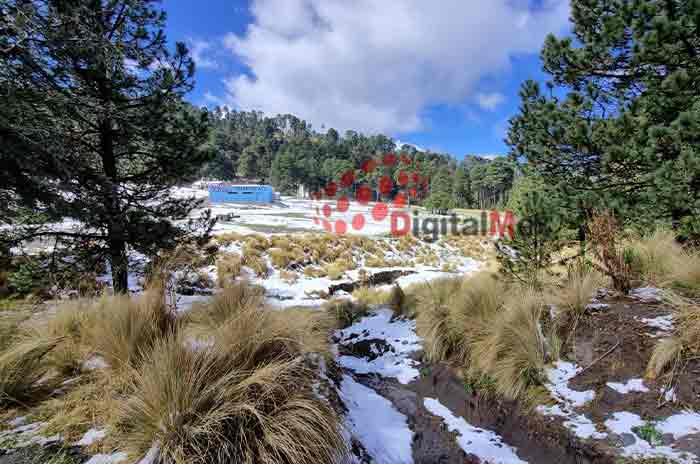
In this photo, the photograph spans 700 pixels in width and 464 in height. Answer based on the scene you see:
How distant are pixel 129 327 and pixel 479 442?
3304mm

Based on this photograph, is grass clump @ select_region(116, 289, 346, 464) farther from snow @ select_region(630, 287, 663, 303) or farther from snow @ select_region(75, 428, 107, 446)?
snow @ select_region(630, 287, 663, 303)

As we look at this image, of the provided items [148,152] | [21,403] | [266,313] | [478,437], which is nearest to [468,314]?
[478,437]

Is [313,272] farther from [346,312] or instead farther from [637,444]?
[637,444]

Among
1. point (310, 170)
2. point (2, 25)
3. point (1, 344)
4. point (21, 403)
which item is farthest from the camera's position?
point (310, 170)

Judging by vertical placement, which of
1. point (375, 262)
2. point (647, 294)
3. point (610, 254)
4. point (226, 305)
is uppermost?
point (610, 254)

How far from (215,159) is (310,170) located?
216ft

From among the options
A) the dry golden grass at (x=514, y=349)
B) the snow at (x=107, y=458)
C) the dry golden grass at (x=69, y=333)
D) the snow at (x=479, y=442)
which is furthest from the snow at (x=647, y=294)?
the dry golden grass at (x=69, y=333)

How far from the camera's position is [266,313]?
2857mm

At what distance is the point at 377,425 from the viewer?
288 cm

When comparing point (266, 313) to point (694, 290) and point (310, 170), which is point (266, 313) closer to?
point (694, 290)

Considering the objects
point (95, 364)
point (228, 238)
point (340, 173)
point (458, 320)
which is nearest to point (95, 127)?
point (95, 364)

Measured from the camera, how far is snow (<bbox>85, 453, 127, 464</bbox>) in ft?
4.96

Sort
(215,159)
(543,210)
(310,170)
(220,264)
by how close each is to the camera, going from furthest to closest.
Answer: (310,170), (220,264), (215,159), (543,210)

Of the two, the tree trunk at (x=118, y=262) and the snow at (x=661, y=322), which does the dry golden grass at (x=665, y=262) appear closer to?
the snow at (x=661, y=322)
